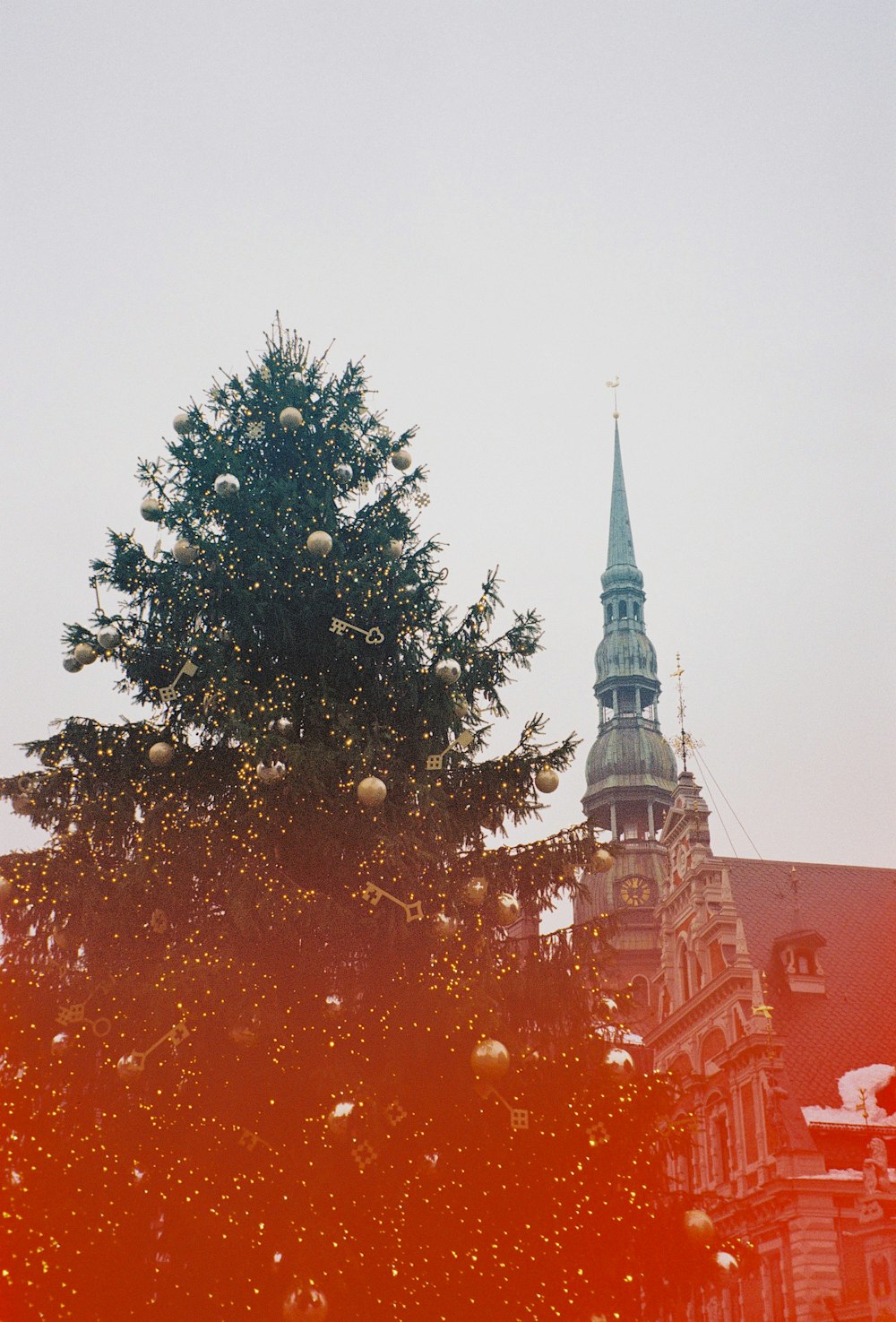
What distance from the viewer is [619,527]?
76.2 meters

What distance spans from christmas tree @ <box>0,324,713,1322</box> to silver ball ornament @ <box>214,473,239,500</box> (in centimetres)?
2

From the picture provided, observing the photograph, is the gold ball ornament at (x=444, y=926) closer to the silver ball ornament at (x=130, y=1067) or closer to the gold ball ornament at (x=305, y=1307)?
the silver ball ornament at (x=130, y=1067)

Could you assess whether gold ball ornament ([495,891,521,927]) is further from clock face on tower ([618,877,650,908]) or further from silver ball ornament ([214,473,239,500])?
clock face on tower ([618,877,650,908])

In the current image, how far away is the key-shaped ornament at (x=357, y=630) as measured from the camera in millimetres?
10875

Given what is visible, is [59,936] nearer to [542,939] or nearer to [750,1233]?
[542,939]

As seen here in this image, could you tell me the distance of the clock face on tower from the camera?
184ft

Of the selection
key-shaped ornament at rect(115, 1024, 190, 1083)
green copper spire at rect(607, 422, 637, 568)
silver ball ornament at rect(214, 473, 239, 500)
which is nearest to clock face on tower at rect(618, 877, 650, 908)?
green copper spire at rect(607, 422, 637, 568)

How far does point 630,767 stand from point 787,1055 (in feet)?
107

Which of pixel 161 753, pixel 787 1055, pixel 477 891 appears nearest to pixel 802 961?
pixel 787 1055

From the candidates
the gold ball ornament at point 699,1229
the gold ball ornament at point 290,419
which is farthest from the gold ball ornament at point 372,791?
the gold ball ornament at point 290,419

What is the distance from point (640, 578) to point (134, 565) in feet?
207

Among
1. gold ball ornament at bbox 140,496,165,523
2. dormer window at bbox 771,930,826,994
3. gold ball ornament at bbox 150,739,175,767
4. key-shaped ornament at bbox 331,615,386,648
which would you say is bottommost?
gold ball ornament at bbox 150,739,175,767

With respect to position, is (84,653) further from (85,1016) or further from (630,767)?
(630,767)

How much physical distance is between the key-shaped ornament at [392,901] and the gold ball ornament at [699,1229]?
3.16m
